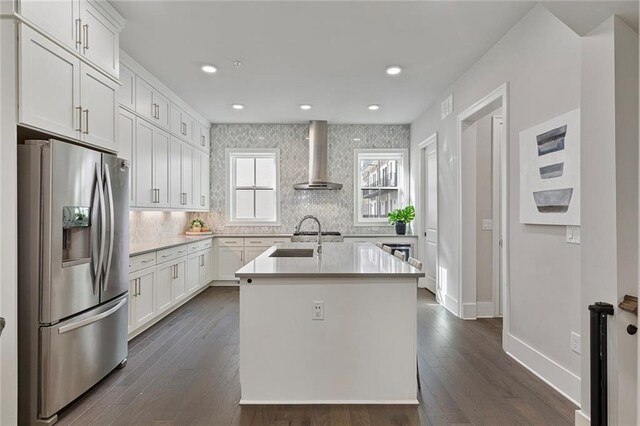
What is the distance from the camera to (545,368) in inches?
99.6

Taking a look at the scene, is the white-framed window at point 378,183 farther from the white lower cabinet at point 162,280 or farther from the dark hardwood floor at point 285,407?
the dark hardwood floor at point 285,407

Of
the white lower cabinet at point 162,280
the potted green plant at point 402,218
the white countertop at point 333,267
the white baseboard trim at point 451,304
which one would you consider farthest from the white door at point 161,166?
the white baseboard trim at point 451,304

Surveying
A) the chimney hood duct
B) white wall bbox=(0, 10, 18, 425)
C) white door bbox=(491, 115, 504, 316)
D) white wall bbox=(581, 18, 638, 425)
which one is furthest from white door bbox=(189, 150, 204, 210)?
white wall bbox=(581, 18, 638, 425)

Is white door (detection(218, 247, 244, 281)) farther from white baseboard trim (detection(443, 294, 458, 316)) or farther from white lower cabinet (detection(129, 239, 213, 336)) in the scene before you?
white baseboard trim (detection(443, 294, 458, 316))

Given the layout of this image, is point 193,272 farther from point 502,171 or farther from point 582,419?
point 582,419

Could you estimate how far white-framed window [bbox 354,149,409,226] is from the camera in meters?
6.30

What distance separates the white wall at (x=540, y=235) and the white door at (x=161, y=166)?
12.3ft

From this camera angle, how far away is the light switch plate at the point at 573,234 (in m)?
2.23

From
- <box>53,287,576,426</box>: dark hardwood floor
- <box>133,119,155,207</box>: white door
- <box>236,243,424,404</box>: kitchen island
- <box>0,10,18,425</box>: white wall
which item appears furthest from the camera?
<box>133,119,155,207</box>: white door

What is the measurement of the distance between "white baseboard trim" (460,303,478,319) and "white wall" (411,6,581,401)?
1.00 m

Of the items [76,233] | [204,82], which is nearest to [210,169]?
[204,82]

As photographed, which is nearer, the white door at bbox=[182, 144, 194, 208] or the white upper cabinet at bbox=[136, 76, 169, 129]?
the white upper cabinet at bbox=[136, 76, 169, 129]

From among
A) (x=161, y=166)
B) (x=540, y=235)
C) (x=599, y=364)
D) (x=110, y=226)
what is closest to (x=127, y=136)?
(x=161, y=166)

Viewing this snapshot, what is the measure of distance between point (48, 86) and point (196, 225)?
3.93m
